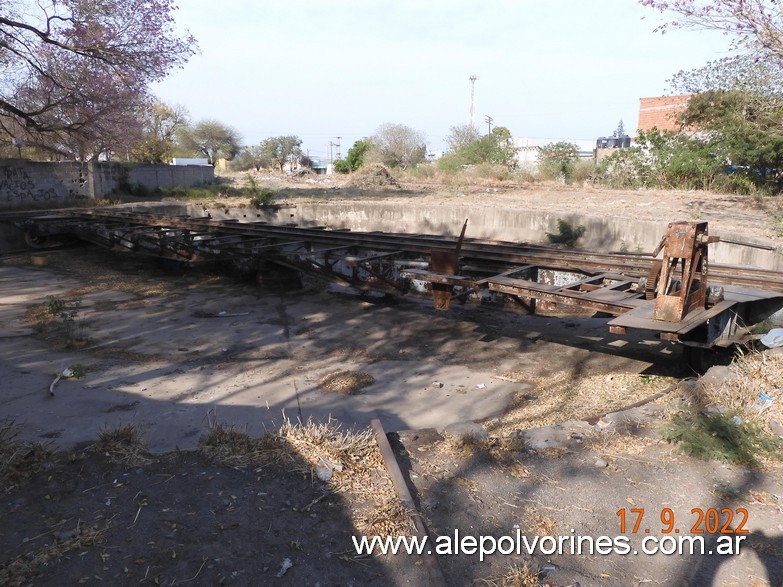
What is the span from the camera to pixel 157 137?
43719mm

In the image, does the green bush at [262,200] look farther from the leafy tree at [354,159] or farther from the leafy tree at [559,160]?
the leafy tree at [354,159]

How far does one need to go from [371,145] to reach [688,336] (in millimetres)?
51790

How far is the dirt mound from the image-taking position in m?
29.8

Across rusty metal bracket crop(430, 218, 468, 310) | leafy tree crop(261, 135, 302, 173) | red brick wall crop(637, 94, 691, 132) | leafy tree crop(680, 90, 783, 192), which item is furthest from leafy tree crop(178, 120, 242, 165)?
rusty metal bracket crop(430, 218, 468, 310)

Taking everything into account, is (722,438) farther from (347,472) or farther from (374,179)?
(374,179)

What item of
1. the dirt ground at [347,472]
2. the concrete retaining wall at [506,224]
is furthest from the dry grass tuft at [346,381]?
the concrete retaining wall at [506,224]

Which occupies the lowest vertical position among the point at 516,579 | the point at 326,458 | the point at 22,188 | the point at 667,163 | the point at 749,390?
the point at 516,579

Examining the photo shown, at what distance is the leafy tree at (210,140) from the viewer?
6625 centimetres

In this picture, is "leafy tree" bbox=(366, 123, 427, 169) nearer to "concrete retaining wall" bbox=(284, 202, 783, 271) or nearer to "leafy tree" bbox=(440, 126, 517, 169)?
"leafy tree" bbox=(440, 126, 517, 169)

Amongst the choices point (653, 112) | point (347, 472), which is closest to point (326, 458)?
point (347, 472)

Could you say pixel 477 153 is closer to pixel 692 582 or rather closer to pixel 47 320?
pixel 47 320

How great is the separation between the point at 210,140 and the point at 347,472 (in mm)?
70218

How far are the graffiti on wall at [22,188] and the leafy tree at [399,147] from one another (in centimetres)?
3364

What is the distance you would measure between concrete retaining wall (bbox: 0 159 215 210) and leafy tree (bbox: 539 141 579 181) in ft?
61.9
